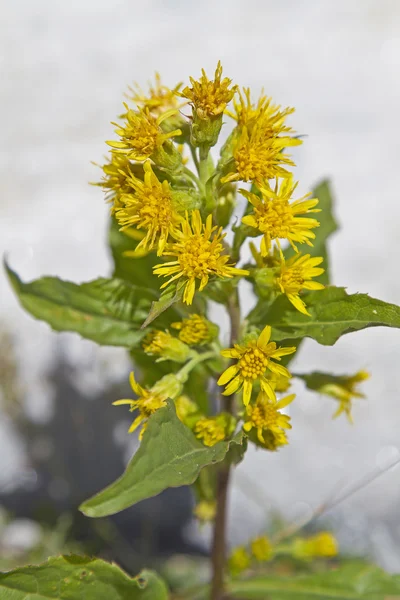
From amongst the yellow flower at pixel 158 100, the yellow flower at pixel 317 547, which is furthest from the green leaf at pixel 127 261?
the yellow flower at pixel 317 547

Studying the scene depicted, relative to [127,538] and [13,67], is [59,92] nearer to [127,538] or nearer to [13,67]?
[13,67]

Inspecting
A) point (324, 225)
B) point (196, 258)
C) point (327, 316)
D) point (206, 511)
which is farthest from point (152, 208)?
point (206, 511)

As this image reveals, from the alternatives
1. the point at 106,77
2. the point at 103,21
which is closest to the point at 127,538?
the point at 106,77

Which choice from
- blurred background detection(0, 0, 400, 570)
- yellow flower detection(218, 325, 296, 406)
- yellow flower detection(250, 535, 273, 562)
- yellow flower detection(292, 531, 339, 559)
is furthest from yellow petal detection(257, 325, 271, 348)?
blurred background detection(0, 0, 400, 570)

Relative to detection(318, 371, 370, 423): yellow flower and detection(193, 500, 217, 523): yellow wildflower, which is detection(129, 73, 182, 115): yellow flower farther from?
detection(193, 500, 217, 523): yellow wildflower

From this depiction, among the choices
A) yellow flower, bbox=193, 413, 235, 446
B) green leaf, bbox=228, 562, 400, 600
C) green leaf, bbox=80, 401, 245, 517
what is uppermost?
yellow flower, bbox=193, 413, 235, 446
